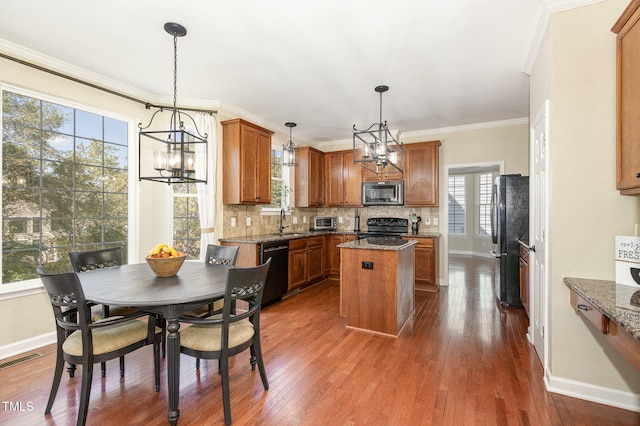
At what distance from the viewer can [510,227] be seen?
401 centimetres

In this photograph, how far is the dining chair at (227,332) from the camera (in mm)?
1882

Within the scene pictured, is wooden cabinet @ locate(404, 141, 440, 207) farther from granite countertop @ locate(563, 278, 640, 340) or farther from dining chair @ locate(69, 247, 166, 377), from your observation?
dining chair @ locate(69, 247, 166, 377)

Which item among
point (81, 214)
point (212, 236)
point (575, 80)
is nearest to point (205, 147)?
point (212, 236)

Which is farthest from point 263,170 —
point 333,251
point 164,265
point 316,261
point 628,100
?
point 628,100

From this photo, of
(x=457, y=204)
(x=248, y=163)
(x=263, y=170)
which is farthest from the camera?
(x=457, y=204)

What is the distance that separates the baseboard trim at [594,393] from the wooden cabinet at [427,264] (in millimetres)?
2763

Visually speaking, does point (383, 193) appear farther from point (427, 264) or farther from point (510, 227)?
point (510, 227)

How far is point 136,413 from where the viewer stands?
77.5 inches

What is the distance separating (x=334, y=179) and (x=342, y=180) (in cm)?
18

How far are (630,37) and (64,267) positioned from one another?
5029 mm

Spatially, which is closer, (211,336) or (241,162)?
(211,336)

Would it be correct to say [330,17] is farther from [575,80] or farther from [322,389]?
[322,389]

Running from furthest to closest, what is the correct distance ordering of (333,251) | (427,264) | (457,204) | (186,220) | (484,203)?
1. (457,204)
2. (484,203)
3. (333,251)
4. (427,264)
5. (186,220)

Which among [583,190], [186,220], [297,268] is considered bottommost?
[297,268]
